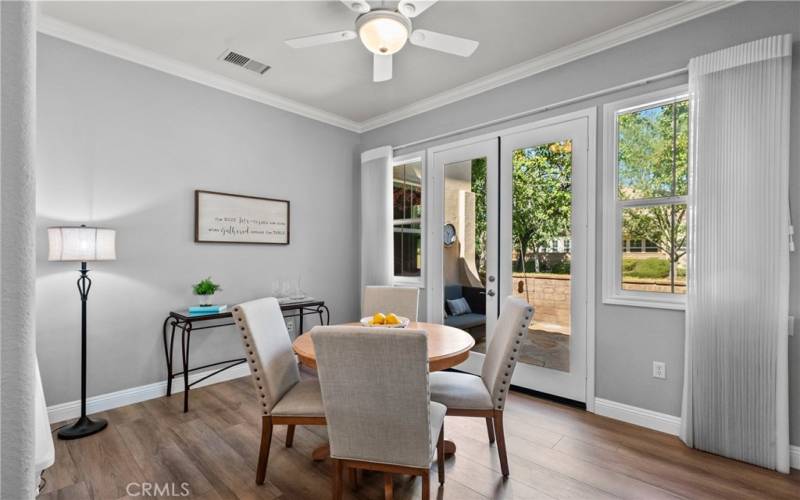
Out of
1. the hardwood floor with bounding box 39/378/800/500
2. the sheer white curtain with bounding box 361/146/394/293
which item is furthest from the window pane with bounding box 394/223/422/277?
the hardwood floor with bounding box 39/378/800/500

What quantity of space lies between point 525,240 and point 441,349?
1.63 m

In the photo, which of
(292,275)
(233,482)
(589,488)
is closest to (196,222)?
(292,275)

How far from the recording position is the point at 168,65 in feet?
10.2

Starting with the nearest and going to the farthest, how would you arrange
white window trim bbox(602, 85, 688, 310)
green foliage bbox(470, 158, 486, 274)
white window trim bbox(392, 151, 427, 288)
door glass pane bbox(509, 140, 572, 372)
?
white window trim bbox(602, 85, 688, 310)
door glass pane bbox(509, 140, 572, 372)
green foliage bbox(470, 158, 486, 274)
white window trim bbox(392, 151, 427, 288)

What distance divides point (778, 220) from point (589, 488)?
1.83 metres

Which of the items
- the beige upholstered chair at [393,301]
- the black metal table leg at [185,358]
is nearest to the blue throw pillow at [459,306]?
the beige upholstered chair at [393,301]

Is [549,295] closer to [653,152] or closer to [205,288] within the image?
[653,152]

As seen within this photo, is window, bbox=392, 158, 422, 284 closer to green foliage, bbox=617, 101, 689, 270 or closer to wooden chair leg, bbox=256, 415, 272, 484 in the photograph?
green foliage, bbox=617, 101, 689, 270

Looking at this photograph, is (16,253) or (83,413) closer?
(16,253)

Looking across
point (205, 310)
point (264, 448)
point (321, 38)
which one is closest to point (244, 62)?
point (321, 38)

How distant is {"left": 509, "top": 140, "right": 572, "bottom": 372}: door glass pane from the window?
116 centimetres

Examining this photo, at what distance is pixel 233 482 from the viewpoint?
197 centimetres

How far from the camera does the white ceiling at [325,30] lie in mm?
2438

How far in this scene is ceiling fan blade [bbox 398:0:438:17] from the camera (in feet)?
6.31
